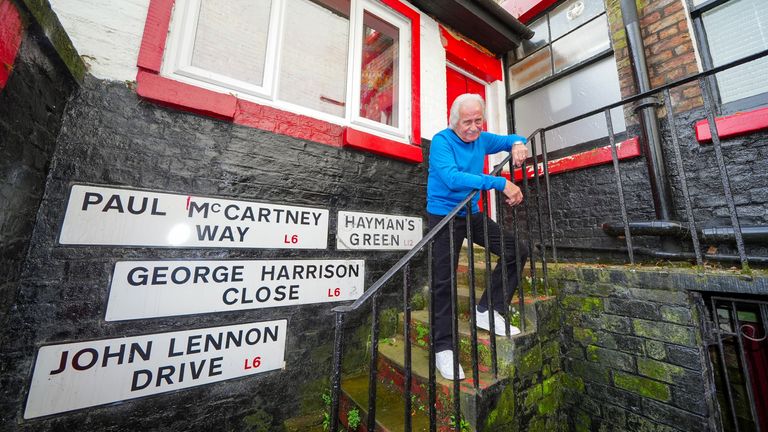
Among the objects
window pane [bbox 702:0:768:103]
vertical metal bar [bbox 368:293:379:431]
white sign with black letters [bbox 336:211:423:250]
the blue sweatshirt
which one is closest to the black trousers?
the blue sweatshirt

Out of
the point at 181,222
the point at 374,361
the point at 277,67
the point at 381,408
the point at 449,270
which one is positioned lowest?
the point at 381,408

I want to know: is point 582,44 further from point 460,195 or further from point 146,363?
point 146,363

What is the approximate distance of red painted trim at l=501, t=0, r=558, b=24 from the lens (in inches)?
167

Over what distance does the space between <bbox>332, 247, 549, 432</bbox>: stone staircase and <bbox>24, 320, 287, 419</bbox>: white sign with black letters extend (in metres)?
0.77

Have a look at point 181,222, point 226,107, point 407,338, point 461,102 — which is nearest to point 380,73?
point 461,102

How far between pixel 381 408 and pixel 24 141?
8.58 ft

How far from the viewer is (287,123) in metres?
2.54

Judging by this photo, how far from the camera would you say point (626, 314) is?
2.07 metres

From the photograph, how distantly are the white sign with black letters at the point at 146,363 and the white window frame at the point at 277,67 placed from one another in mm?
1922

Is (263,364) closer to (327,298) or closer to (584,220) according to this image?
(327,298)

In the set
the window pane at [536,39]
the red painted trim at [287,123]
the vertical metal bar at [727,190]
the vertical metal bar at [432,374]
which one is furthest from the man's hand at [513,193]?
the window pane at [536,39]

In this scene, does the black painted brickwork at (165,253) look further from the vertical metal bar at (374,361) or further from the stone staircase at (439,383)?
the vertical metal bar at (374,361)

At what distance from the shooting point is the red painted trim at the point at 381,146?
2783mm

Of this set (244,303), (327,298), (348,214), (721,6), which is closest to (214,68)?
(348,214)
